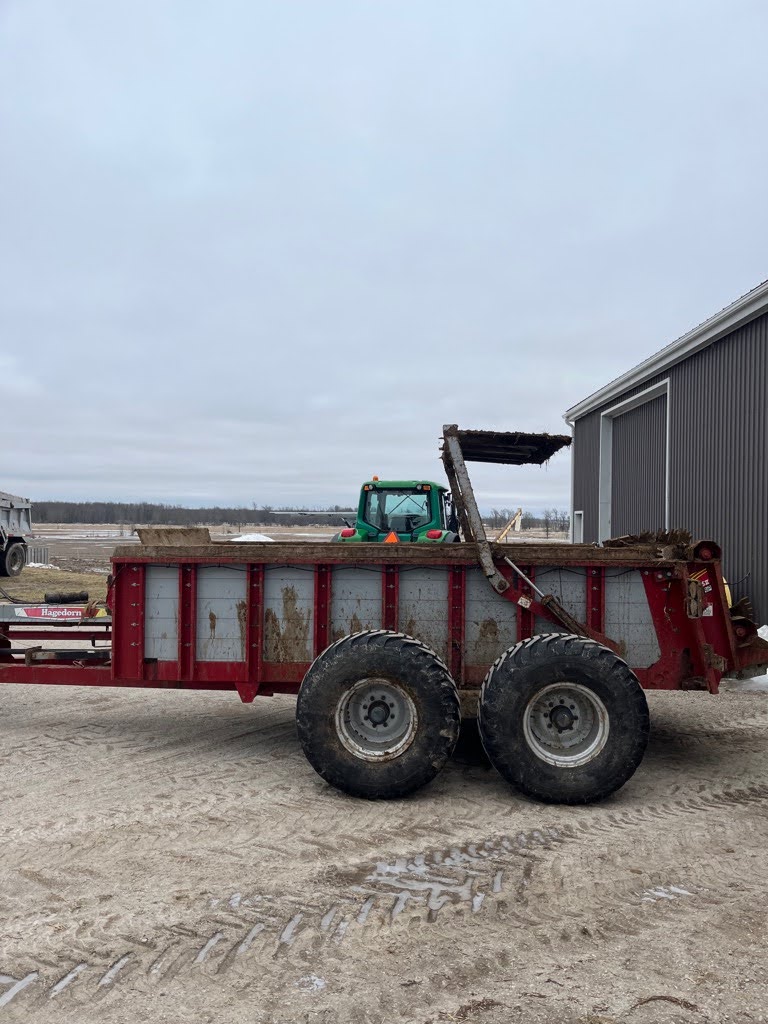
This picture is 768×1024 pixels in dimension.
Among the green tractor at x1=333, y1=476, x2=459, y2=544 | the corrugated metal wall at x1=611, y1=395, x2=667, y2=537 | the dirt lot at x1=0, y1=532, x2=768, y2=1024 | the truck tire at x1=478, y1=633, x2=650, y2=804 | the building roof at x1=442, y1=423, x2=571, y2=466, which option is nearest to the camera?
the dirt lot at x1=0, y1=532, x2=768, y2=1024

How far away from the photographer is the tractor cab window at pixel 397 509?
992 cm

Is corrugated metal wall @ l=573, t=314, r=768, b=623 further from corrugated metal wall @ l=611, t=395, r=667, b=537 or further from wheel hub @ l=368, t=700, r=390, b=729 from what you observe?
wheel hub @ l=368, t=700, r=390, b=729

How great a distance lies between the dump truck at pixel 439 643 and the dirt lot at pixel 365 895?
39 centimetres

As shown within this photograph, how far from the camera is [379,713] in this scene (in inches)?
201

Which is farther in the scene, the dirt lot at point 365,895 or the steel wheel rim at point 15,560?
the steel wheel rim at point 15,560

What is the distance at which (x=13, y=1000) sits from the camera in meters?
2.92

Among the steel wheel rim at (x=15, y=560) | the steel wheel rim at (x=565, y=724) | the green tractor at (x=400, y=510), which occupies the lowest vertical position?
the steel wheel rim at (x=565, y=724)

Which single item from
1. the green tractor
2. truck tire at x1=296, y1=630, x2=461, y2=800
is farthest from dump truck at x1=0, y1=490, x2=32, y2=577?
truck tire at x1=296, y1=630, x2=461, y2=800

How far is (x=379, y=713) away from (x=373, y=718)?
5 cm

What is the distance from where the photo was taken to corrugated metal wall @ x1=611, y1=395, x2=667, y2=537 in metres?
15.5

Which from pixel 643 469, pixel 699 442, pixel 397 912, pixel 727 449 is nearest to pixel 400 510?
pixel 727 449

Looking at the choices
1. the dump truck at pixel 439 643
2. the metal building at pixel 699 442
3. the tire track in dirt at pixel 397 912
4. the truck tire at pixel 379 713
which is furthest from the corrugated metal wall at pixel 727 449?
the tire track in dirt at pixel 397 912

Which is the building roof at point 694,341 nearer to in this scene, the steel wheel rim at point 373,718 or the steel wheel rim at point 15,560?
the steel wheel rim at point 373,718

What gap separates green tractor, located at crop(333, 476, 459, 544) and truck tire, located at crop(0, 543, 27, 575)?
14.8 m
